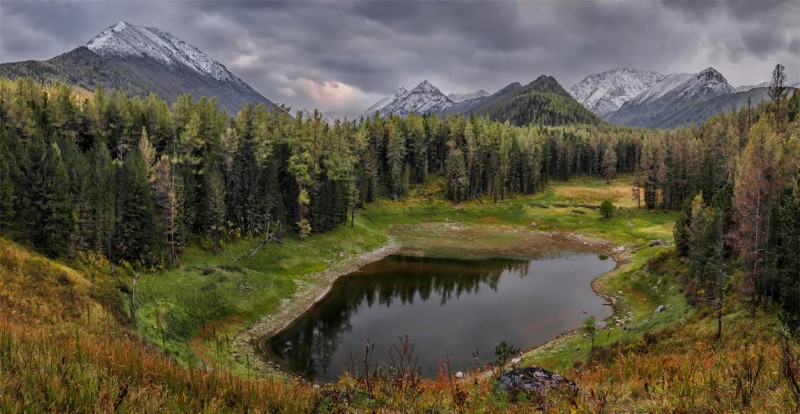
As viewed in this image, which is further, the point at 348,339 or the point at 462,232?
the point at 462,232

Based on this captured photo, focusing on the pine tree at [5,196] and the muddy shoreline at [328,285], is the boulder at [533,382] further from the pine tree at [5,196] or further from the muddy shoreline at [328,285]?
the pine tree at [5,196]

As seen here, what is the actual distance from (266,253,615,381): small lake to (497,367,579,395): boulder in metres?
13.8

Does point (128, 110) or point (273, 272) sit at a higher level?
point (128, 110)

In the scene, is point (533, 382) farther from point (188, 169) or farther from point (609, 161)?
point (609, 161)

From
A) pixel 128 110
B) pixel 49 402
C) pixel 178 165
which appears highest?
pixel 128 110

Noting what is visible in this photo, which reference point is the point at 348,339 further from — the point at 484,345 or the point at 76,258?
the point at 76,258

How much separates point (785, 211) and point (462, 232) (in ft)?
206

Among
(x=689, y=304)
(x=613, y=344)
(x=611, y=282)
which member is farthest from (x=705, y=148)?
(x=613, y=344)

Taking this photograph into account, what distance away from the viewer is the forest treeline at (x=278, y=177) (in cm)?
3350

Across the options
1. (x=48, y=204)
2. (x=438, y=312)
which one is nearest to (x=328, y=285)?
(x=438, y=312)

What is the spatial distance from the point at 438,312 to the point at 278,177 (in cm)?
3875

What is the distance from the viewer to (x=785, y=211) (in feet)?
97.6

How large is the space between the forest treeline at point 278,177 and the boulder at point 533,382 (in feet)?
76.7

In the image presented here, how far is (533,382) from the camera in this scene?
35.6 feet
